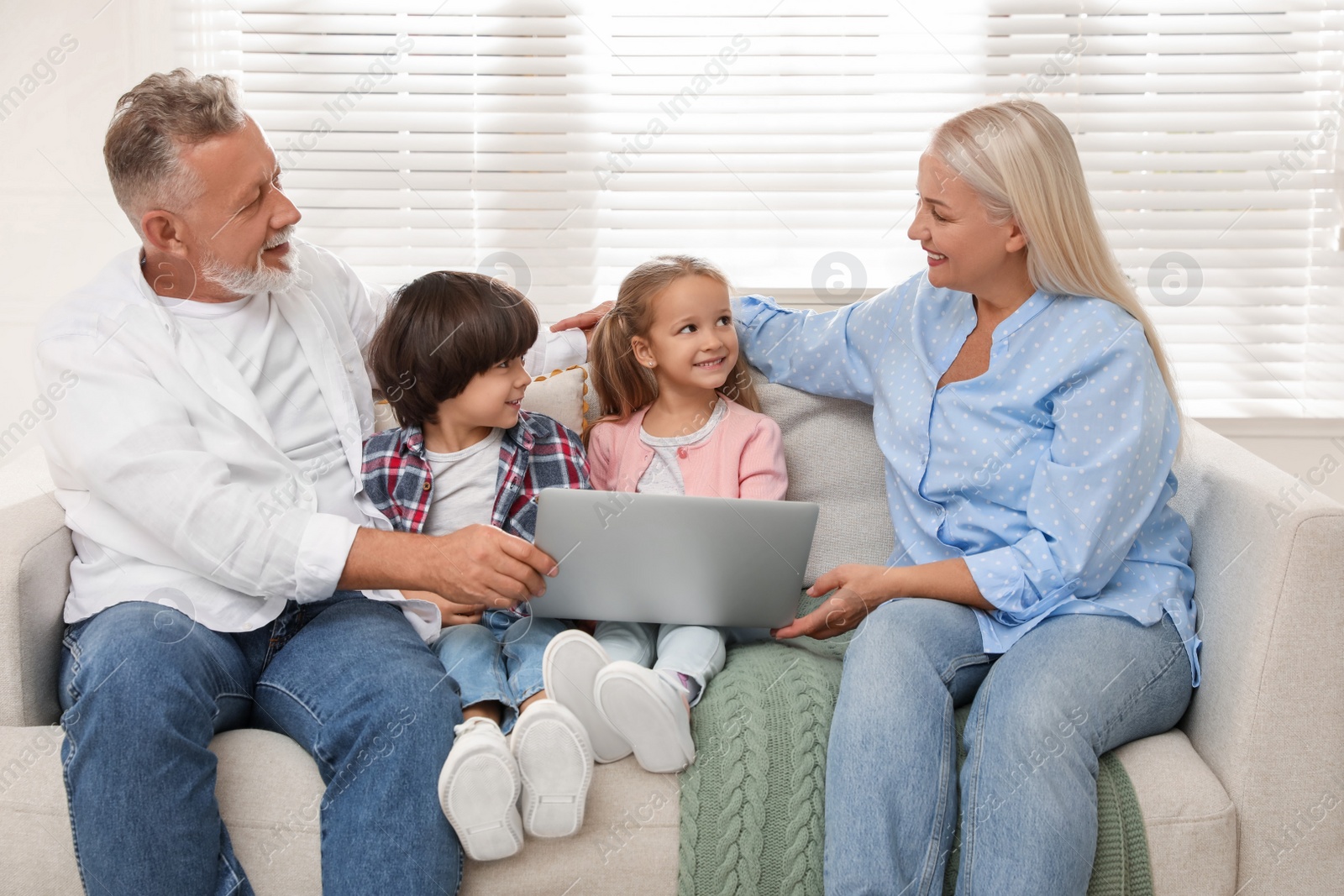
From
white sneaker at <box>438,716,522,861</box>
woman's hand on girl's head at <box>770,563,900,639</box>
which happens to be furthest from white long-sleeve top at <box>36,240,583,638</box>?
woman's hand on girl's head at <box>770,563,900,639</box>

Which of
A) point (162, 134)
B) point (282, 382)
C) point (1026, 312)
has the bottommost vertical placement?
point (282, 382)

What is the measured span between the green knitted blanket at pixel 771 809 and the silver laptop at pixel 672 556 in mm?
140

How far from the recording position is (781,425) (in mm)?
1945

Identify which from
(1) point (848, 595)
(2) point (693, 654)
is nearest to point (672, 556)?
(2) point (693, 654)

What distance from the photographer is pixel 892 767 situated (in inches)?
51.7

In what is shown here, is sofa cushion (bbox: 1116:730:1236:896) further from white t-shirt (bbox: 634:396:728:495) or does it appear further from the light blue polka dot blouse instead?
white t-shirt (bbox: 634:396:728:495)

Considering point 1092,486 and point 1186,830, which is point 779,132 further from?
point 1186,830

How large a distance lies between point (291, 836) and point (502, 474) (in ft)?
2.06

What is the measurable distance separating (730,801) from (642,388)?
79cm

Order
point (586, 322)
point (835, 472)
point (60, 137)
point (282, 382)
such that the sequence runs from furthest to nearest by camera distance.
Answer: point (60, 137), point (586, 322), point (835, 472), point (282, 382)

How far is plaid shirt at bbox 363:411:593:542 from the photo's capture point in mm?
1723

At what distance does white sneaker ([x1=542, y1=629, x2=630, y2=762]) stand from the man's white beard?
714 millimetres

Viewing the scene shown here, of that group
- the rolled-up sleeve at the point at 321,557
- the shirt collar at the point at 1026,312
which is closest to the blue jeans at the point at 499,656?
the rolled-up sleeve at the point at 321,557

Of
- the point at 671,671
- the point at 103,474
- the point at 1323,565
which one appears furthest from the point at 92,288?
the point at 1323,565
